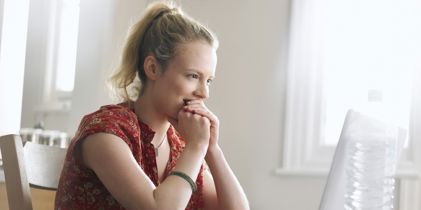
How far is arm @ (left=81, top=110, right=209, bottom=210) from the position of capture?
3.98ft

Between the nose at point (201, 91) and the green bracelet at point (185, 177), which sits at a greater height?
the nose at point (201, 91)

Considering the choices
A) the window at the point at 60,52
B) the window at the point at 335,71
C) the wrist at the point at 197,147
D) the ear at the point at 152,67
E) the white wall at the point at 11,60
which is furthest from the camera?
the window at the point at 60,52

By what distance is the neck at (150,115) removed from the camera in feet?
4.70

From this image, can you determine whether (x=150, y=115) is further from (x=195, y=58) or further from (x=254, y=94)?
(x=254, y=94)

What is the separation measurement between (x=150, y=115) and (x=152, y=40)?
161 millimetres

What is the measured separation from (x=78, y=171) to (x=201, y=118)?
0.87 ft

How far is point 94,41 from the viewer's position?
9.62 feet

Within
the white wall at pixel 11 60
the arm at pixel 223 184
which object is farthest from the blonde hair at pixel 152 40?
the white wall at pixel 11 60

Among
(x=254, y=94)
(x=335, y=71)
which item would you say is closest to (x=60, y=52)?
(x=254, y=94)

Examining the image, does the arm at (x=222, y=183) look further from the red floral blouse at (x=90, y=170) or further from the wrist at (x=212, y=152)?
the red floral blouse at (x=90, y=170)

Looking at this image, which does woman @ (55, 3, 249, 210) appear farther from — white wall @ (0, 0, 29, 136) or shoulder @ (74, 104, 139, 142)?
white wall @ (0, 0, 29, 136)

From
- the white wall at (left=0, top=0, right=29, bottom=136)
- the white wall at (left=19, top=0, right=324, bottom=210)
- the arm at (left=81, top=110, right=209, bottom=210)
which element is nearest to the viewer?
the arm at (left=81, top=110, right=209, bottom=210)

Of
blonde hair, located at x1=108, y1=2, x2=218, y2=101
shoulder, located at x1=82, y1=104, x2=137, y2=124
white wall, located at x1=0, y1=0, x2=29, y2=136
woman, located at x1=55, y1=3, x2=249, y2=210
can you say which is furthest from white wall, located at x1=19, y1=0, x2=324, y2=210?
shoulder, located at x1=82, y1=104, x2=137, y2=124

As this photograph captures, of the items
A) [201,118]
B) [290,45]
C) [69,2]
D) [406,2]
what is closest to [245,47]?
[290,45]
